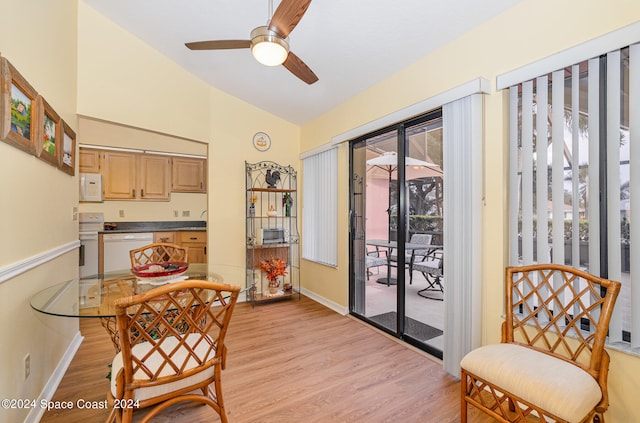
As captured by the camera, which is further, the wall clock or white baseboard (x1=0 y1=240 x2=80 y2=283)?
the wall clock

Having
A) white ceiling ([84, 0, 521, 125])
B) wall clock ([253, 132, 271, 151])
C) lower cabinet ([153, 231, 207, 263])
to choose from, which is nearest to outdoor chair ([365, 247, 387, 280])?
white ceiling ([84, 0, 521, 125])

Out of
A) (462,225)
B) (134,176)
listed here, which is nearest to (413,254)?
(462,225)

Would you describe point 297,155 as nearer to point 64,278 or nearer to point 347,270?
point 347,270

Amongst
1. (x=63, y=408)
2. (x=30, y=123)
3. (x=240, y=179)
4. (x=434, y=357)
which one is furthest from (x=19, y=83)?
(x=434, y=357)

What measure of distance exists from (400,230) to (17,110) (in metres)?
2.77

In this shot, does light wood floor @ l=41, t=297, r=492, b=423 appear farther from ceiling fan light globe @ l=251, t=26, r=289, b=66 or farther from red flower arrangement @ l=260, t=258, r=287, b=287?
ceiling fan light globe @ l=251, t=26, r=289, b=66

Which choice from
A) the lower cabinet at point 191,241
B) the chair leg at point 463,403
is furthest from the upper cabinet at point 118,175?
the chair leg at point 463,403

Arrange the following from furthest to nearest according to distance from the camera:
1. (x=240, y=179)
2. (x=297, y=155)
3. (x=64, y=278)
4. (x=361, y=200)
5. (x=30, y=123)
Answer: (x=297, y=155), (x=240, y=179), (x=361, y=200), (x=64, y=278), (x=30, y=123)

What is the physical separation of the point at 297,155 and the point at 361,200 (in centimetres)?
151

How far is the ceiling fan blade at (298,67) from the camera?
205cm

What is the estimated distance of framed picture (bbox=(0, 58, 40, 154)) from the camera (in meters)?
1.36

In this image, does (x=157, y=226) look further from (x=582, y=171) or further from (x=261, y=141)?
(x=582, y=171)

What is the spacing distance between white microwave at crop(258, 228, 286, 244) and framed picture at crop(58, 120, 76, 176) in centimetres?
210

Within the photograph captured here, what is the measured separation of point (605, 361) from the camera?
135 centimetres
